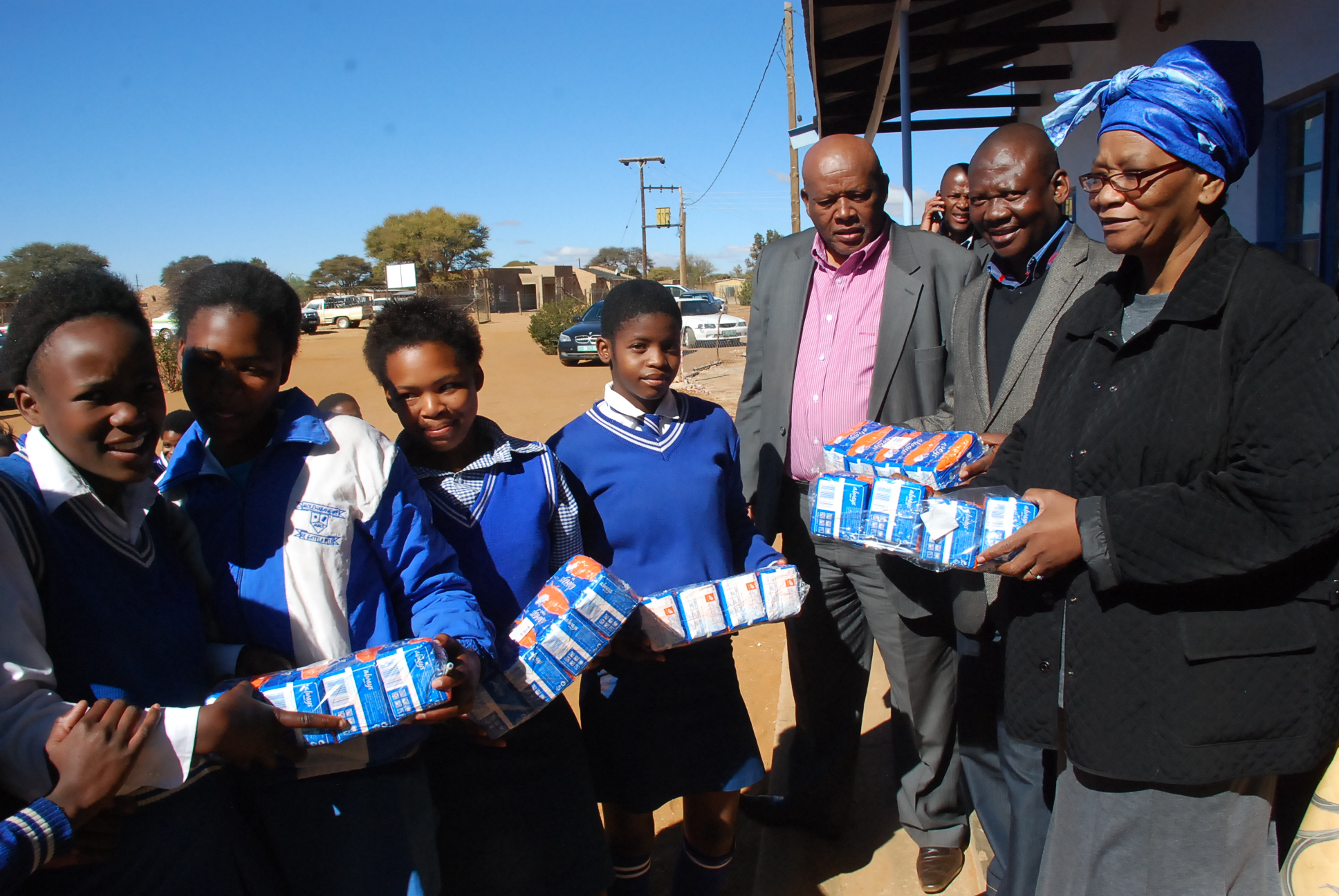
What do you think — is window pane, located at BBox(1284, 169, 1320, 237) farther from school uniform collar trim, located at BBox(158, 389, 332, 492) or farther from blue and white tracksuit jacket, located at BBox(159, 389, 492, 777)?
school uniform collar trim, located at BBox(158, 389, 332, 492)

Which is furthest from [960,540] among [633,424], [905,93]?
[905,93]

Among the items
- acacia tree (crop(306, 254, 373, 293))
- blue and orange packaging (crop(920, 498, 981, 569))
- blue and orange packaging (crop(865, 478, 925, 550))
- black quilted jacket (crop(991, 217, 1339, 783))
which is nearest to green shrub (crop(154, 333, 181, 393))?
blue and orange packaging (crop(865, 478, 925, 550))

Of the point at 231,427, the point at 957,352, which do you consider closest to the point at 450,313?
the point at 231,427

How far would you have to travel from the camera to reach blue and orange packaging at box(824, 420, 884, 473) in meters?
2.39

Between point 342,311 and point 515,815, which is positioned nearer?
point 515,815

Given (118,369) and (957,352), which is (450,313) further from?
(957,352)

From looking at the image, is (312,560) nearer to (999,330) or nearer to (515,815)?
(515,815)

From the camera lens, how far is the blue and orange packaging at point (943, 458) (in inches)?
85.0

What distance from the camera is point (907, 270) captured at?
9.52 feet

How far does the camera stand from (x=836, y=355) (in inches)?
117

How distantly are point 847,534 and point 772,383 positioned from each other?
3.72ft

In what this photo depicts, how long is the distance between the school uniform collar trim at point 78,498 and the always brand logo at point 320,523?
257 mm

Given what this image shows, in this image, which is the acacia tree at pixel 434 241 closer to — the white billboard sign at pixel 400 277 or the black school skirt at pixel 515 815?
the white billboard sign at pixel 400 277

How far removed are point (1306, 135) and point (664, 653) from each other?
455 centimetres
